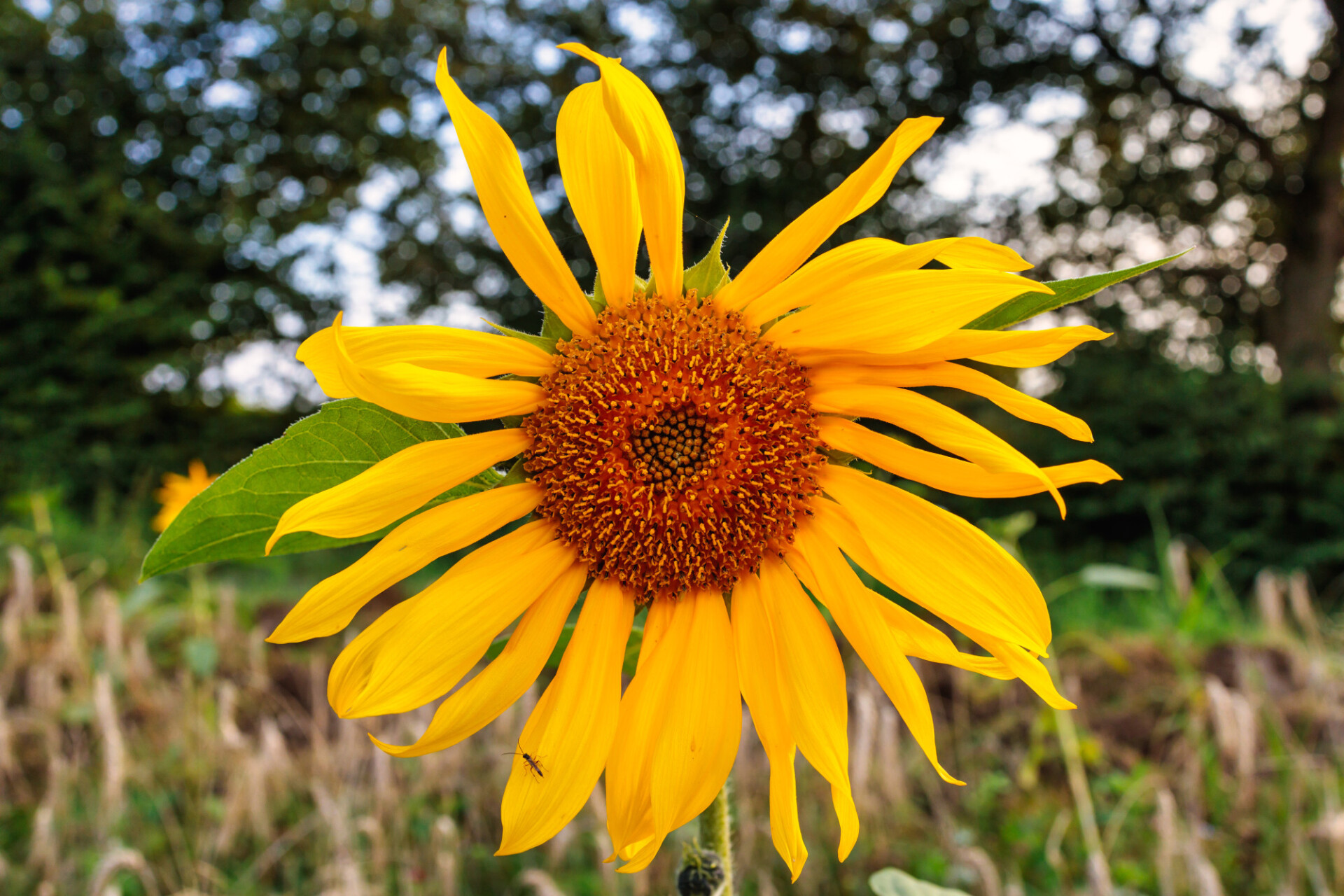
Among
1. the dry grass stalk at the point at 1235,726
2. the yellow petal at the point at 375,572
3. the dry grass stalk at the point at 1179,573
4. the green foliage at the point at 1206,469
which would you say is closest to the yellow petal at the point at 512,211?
the yellow petal at the point at 375,572

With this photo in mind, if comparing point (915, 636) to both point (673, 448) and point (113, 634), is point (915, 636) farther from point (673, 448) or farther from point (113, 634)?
point (113, 634)

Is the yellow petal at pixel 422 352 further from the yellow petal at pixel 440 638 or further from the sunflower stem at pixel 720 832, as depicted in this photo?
the sunflower stem at pixel 720 832

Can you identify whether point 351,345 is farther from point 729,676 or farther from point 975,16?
point 975,16

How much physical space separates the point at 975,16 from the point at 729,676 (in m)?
9.98

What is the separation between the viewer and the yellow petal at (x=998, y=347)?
76 cm

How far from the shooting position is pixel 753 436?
883mm

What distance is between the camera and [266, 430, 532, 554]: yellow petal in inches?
28.2

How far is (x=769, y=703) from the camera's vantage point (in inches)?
32.5

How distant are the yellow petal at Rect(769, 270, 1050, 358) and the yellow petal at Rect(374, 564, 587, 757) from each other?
0.34 m

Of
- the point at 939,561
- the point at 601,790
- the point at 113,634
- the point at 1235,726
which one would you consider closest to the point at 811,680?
the point at 939,561

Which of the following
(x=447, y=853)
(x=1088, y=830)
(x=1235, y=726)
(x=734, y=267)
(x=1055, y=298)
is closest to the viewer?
(x=1055, y=298)

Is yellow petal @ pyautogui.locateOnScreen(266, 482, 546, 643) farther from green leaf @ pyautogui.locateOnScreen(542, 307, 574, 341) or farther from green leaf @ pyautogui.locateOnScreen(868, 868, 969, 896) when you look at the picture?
green leaf @ pyautogui.locateOnScreen(868, 868, 969, 896)

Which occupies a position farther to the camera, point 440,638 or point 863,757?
point 863,757

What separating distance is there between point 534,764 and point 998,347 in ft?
1.77
